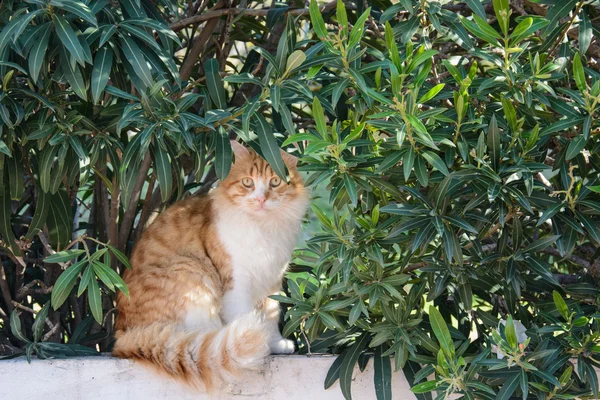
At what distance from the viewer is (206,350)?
321 cm

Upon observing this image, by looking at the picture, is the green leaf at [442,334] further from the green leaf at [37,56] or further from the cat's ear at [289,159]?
the green leaf at [37,56]

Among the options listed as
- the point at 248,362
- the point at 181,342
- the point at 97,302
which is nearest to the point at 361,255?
the point at 248,362

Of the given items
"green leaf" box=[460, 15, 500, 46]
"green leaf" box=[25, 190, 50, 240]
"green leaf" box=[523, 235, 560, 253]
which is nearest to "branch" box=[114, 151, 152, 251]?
"green leaf" box=[25, 190, 50, 240]

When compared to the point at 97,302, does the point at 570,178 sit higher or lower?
higher

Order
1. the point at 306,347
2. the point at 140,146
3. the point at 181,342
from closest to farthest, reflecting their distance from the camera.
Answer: the point at 140,146
the point at 181,342
the point at 306,347

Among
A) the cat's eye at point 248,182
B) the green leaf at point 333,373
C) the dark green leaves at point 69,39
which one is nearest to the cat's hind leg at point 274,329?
the green leaf at point 333,373

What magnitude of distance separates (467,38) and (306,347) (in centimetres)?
166

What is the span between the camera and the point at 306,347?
146 inches

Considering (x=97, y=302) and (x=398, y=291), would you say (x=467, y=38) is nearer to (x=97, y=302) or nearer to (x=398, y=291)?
(x=398, y=291)

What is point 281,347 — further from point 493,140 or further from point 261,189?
point 493,140

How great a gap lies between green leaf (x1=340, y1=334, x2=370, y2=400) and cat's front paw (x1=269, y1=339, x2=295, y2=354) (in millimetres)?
374

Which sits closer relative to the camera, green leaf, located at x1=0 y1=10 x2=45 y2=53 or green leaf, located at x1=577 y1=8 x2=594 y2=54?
green leaf, located at x1=0 y1=10 x2=45 y2=53

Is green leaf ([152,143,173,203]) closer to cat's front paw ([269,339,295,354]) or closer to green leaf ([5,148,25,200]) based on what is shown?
green leaf ([5,148,25,200])

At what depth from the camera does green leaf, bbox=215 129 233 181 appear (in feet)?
10.0
